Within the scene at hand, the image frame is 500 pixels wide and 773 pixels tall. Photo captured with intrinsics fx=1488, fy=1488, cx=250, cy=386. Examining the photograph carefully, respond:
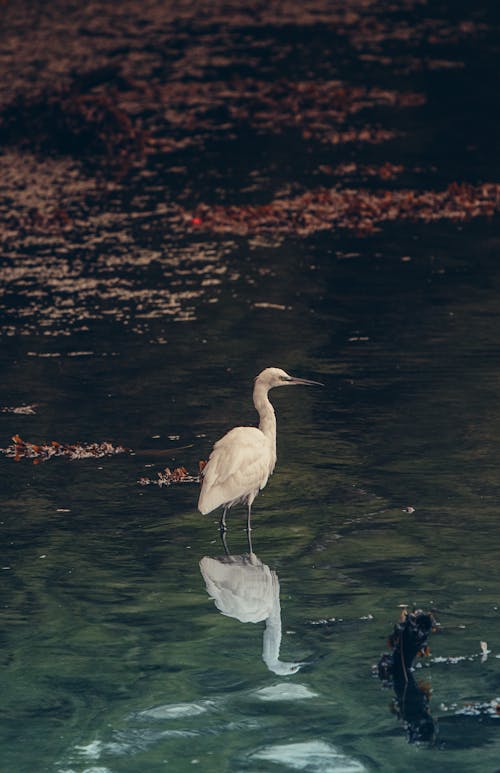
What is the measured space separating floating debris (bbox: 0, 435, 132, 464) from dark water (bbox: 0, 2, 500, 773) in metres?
0.15

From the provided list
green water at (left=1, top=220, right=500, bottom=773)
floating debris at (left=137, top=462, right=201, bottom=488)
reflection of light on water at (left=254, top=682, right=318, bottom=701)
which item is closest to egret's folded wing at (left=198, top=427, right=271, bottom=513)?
green water at (left=1, top=220, right=500, bottom=773)

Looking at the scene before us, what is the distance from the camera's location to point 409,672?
9.40 meters

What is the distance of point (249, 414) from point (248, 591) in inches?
168

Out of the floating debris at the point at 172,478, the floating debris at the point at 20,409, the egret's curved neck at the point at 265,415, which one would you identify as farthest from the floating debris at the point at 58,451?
the egret's curved neck at the point at 265,415

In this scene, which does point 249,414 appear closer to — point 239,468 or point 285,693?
point 239,468

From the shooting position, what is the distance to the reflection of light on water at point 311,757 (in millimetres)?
8492

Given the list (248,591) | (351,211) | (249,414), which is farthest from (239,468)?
(351,211)

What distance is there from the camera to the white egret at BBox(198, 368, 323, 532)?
455 inches

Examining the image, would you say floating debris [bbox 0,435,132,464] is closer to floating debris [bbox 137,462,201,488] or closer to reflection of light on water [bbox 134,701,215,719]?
floating debris [bbox 137,462,201,488]

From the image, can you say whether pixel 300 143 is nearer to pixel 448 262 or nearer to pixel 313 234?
pixel 313 234

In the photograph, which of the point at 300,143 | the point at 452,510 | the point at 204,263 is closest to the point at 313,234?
the point at 204,263

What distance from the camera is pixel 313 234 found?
898 inches

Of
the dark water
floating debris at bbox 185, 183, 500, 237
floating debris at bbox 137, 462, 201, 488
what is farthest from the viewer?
floating debris at bbox 185, 183, 500, 237

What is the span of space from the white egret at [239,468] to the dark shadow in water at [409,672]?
243cm
